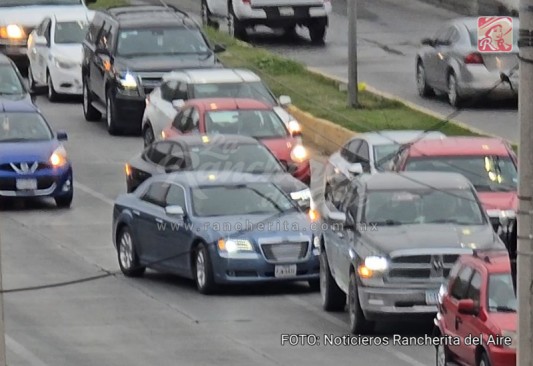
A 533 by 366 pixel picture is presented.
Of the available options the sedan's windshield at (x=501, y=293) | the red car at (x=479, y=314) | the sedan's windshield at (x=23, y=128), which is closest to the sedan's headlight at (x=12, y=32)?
the sedan's windshield at (x=23, y=128)

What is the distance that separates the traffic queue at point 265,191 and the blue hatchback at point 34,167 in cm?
2

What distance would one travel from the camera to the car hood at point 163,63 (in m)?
33.2

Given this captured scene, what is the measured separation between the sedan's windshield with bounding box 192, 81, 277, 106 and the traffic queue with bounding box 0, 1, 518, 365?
0.11 ft

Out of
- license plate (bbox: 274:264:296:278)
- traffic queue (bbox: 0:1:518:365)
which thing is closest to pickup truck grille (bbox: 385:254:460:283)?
traffic queue (bbox: 0:1:518:365)

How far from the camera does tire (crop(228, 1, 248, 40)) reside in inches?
1641

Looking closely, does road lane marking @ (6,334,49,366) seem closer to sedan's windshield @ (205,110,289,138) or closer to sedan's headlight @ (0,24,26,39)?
sedan's windshield @ (205,110,289,138)

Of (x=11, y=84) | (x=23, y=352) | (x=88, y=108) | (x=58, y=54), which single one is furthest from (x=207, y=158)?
(x=58, y=54)

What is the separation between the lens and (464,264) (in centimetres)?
1745

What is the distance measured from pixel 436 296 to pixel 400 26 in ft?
81.0

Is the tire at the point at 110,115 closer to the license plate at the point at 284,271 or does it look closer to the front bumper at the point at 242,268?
the front bumper at the point at 242,268

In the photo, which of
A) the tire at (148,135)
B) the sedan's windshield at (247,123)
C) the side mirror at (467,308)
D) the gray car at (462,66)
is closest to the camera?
the side mirror at (467,308)

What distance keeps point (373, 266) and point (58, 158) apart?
374 inches

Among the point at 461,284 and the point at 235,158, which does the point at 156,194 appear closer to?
the point at 235,158

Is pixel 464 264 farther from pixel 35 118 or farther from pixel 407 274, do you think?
pixel 35 118
